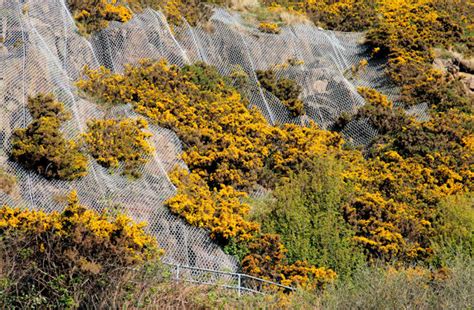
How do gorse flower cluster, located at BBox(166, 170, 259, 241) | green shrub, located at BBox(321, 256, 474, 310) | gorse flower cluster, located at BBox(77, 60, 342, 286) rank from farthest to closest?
gorse flower cluster, located at BBox(77, 60, 342, 286)
gorse flower cluster, located at BBox(166, 170, 259, 241)
green shrub, located at BBox(321, 256, 474, 310)

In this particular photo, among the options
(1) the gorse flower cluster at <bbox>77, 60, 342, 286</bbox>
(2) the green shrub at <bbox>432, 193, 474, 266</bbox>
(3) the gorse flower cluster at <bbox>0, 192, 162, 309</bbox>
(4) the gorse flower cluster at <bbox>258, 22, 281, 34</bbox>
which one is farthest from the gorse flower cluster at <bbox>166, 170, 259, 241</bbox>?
(4) the gorse flower cluster at <bbox>258, 22, 281, 34</bbox>

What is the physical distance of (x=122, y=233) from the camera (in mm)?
13320

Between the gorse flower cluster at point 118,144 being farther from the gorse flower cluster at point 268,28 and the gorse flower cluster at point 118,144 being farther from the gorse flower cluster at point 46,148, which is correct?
the gorse flower cluster at point 268,28

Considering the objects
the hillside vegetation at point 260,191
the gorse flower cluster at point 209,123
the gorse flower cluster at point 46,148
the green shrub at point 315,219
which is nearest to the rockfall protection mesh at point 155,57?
the gorse flower cluster at point 46,148

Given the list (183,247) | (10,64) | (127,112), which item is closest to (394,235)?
(183,247)

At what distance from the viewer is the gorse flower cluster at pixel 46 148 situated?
14.6 meters

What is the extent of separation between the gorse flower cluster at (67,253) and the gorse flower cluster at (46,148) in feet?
4.21

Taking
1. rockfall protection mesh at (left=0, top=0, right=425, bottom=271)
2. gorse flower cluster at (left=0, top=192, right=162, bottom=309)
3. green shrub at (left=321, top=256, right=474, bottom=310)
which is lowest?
rockfall protection mesh at (left=0, top=0, right=425, bottom=271)

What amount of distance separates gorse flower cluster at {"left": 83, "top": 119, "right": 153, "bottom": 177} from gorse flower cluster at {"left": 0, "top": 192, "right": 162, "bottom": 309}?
212cm

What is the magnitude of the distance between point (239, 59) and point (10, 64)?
24.7 ft

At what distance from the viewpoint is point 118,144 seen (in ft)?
53.0

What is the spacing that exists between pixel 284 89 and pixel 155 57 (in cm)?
379

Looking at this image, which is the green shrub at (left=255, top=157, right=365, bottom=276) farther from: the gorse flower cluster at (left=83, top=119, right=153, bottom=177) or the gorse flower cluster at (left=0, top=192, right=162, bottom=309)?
the gorse flower cluster at (left=0, top=192, right=162, bottom=309)

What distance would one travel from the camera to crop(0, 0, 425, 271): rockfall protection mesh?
14.6 meters
